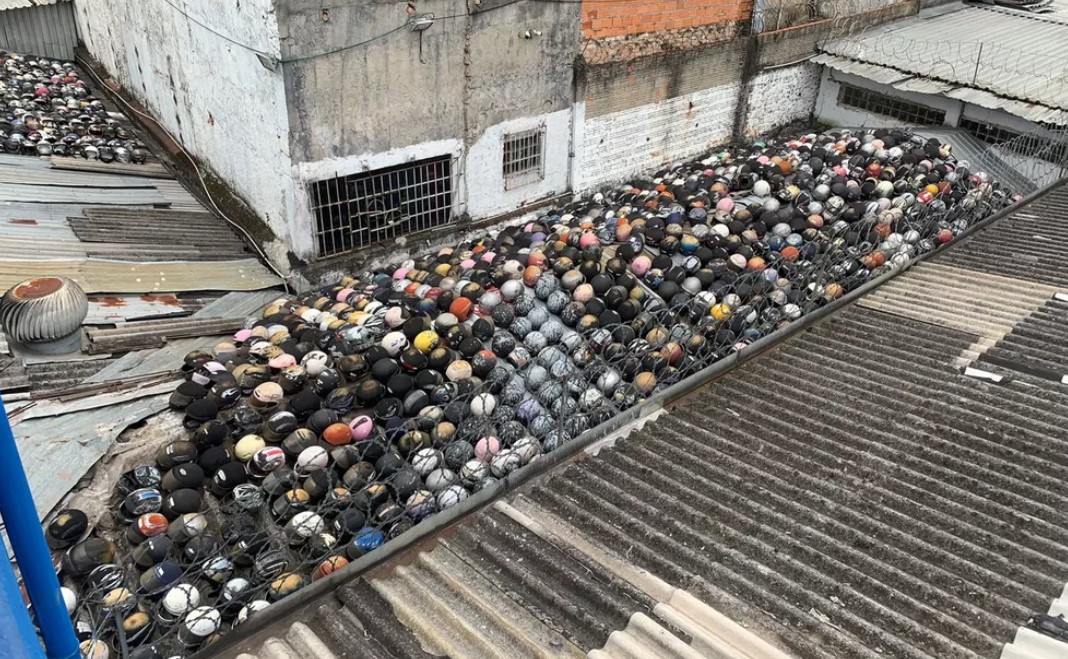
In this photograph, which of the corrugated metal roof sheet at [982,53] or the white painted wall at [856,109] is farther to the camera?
the white painted wall at [856,109]

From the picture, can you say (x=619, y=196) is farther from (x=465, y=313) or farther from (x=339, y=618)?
(x=339, y=618)

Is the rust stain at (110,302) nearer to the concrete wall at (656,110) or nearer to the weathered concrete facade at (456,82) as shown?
the weathered concrete facade at (456,82)

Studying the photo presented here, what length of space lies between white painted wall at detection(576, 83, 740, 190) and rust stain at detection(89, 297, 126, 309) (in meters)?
8.40

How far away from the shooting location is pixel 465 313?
8734 mm

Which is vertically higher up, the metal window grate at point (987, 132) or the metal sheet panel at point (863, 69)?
the metal sheet panel at point (863, 69)

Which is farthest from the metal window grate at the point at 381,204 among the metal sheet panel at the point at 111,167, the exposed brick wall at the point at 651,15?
the metal sheet panel at the point at 111,167

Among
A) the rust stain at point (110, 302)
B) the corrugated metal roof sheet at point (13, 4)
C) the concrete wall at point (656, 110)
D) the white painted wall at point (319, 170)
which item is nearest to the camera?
the rust stain at point (110, 302)

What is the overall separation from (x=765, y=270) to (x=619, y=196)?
506 centimetres

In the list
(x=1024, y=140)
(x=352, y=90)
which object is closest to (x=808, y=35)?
(x=1024, y=140)

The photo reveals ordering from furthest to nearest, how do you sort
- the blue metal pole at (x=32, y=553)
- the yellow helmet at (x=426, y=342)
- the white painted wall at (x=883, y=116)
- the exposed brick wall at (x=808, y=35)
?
the exposed brick wall at (x=808, y=35), the white painted wall at (x=883, y=116), the yellow helmet at (x=426, y=342), the blue metal pole at (x=32, y=553)

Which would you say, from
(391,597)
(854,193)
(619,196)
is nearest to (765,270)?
(854,193)

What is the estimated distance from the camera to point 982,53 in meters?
17.0

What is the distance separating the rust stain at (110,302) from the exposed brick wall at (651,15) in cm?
877

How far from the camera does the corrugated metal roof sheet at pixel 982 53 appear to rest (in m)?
15.1
